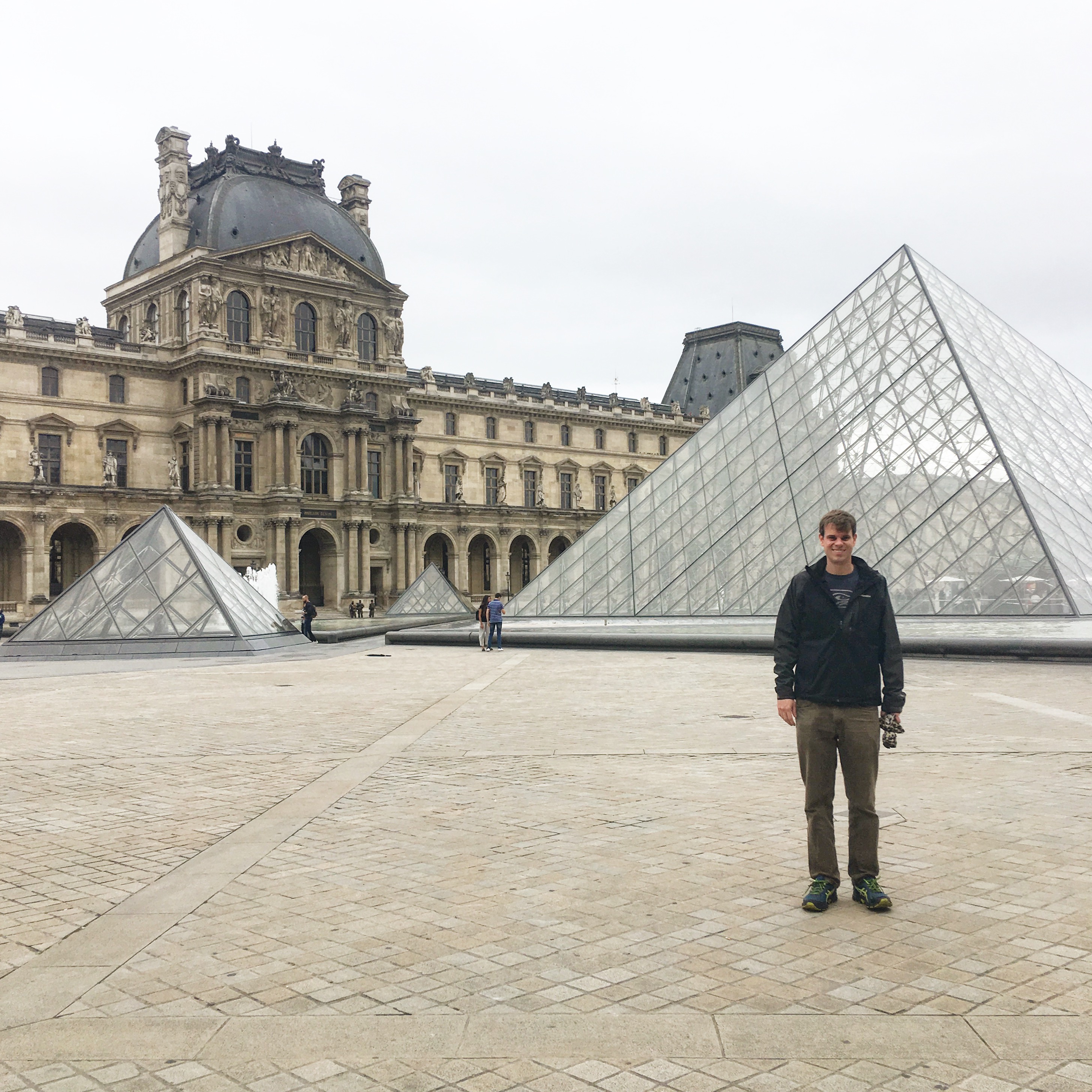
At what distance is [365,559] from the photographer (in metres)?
64.2

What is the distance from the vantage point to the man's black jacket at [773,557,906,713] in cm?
538

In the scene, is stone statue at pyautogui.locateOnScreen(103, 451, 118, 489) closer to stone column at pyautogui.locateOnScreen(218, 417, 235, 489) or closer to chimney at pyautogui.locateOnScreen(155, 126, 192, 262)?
stone column at pyautogui.locateOnScreen(218, 417, 235, 489)

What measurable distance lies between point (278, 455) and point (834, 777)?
57.7 m

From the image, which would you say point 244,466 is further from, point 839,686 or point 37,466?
point 839,686

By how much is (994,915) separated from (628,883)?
5.44 feet

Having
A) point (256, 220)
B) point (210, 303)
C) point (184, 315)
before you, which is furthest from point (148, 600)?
point (256, 220)

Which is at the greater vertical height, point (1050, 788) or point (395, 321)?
point (395, 321)

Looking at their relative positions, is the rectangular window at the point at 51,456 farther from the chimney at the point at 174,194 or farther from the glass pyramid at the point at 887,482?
the glass pyramid at the point at 887,482

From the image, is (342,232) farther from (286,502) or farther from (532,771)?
(532,771)

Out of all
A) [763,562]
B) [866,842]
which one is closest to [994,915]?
[866,842]

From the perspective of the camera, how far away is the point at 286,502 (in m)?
60.2

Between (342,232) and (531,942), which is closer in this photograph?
(531,942)

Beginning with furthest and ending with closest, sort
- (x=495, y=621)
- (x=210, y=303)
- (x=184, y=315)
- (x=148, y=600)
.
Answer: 1. (x=184, y=315)
2. (x=210, y=303)
3. (x=148, y=600)
4. (x=495, y=621)

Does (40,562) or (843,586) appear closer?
(843,586)
